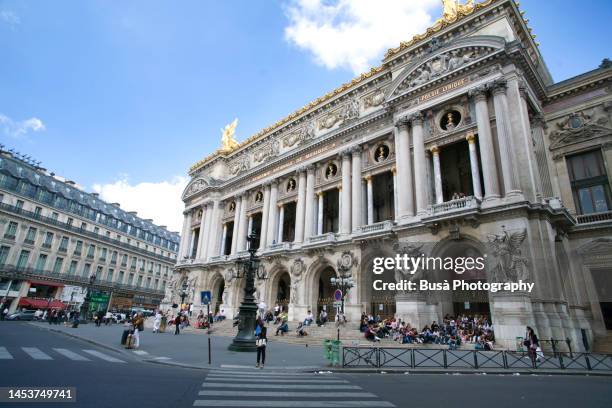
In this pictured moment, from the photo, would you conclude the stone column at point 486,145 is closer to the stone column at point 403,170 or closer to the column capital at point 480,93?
the column capital at point 480,93

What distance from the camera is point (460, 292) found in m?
21.5

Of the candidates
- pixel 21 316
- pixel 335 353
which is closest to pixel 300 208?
pixel 335 353

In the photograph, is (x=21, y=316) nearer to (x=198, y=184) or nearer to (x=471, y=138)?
(x=198, y=184)

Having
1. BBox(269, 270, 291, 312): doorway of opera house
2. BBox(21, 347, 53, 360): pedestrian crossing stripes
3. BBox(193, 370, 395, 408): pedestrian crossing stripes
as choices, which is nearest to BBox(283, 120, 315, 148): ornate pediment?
BBox(269, 270, 291, 312): doorway of opera house

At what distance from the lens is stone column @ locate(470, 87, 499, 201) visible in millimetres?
20039

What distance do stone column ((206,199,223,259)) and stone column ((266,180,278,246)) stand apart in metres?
9.51

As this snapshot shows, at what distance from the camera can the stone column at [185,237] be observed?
45438mm

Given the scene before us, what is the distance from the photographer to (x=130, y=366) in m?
10.5

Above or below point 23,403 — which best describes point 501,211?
above

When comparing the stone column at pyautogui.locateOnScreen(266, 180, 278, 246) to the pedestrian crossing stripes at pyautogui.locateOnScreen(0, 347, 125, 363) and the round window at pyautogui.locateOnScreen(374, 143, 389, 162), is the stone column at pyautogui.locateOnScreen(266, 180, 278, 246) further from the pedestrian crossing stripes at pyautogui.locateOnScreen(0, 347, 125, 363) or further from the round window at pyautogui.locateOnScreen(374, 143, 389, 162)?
the pedestrian crossing stripes at pyautogui.locateOnScreen(0, 347, 125, 363)

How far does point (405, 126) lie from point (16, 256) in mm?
46762

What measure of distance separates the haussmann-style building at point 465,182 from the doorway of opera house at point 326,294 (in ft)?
0.41

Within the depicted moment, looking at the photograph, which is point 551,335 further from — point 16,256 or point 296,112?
point 16,256

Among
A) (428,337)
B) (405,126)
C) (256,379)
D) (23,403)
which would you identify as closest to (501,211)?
(428,337)
